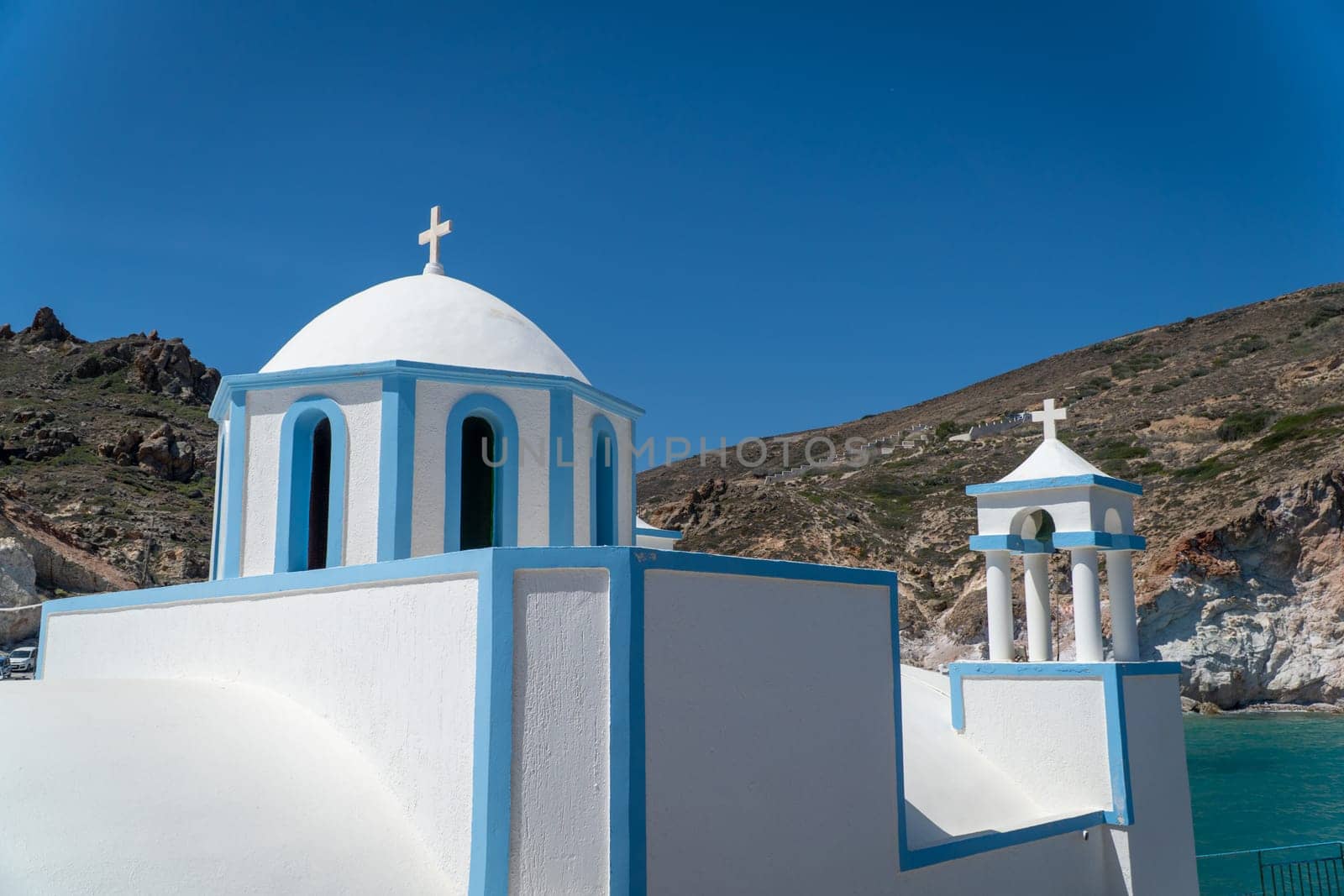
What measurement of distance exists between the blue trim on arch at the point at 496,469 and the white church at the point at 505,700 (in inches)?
1.0

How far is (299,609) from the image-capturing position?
20.2 feet

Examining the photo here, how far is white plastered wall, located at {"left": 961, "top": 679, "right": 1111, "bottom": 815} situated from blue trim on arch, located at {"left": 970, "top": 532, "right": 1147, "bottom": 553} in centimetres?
126

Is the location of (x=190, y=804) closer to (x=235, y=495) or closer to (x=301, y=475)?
(x=301, y=475)

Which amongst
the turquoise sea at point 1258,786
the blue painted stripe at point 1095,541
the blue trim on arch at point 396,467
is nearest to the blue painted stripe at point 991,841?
the blue painted stripe at point 1095,541

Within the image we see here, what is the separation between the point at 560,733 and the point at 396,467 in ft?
9.42

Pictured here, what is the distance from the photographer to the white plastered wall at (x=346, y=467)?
7.07 metres

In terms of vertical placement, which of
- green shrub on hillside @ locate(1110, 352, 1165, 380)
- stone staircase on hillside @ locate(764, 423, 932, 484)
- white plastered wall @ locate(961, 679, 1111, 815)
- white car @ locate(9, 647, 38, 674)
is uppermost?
green shrub on hillside @ locate(1110, 352, 1165, 380)

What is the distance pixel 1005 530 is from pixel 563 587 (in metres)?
6.35

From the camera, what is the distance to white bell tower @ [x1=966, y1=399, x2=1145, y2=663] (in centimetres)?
952

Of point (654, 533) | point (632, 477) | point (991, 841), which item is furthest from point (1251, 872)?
point (632, 477)

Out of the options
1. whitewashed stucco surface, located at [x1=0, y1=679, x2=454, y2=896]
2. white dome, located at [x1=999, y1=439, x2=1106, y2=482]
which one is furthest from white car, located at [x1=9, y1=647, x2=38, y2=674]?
white dome, located at [x1=999, y1=439, x2=1106, y2=482]

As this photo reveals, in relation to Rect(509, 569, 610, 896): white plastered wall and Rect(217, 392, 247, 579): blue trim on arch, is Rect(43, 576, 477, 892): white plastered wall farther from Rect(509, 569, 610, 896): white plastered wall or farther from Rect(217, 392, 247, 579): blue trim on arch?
Rect(217, 392, 247, 579): blue trim on arch

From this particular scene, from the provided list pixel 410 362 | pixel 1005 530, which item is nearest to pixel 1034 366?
pixel 1005 530

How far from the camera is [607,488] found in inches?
325
